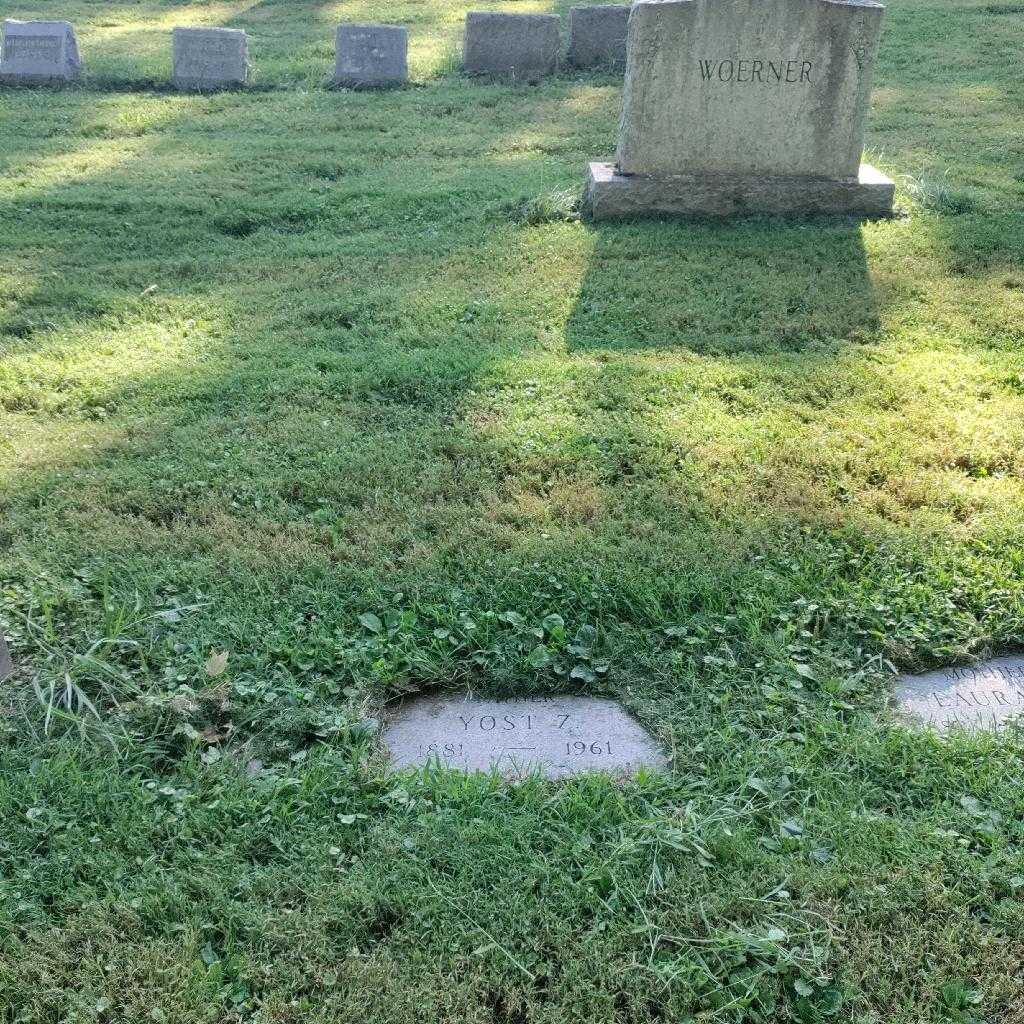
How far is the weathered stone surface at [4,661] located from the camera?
Result: 3.12m

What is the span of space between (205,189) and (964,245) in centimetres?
544

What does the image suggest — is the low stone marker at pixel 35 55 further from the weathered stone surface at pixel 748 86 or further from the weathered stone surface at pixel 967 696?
the weathered stone surface at pixel 967 696

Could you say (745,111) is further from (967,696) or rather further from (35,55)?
(35,55)

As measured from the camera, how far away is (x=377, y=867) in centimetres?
262

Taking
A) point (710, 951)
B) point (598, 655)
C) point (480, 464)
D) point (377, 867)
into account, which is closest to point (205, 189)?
point (480, 464)

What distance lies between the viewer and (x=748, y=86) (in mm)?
6660

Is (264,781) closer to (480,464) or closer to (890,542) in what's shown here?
(480,464)

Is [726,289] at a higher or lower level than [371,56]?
lower

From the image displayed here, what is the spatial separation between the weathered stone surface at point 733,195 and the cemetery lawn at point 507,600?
0.17 m

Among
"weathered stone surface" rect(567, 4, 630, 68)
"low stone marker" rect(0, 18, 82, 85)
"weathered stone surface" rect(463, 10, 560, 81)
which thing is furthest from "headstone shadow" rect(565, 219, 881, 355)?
"low stone marker" rect(0, 18, 82, 85)

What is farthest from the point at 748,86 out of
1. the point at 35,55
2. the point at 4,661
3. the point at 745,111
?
the point at 35,55

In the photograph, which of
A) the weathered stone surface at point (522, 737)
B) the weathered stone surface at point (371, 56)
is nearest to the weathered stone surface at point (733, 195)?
the weathered stone surface at point (522, 737)

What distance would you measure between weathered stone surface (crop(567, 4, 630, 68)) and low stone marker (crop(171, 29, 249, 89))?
3612 mm

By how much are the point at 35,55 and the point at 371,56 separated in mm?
3625
